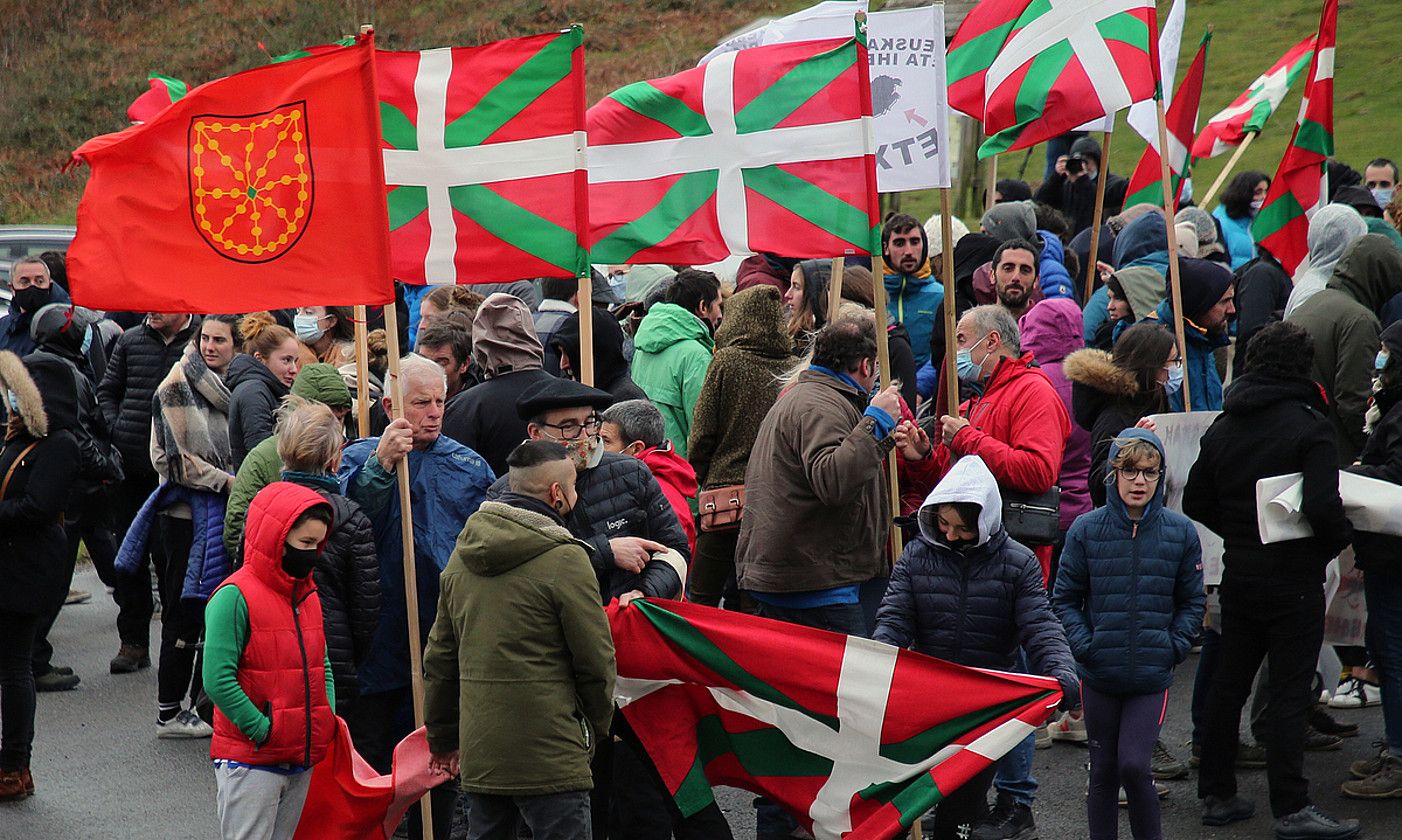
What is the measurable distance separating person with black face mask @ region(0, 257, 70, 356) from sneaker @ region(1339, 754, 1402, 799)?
864cm

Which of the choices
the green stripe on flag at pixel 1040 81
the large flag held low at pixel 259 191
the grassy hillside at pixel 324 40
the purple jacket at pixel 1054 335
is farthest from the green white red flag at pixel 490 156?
the grassy hillside at pixel 324 40

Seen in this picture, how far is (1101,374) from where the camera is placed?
7.35 meters

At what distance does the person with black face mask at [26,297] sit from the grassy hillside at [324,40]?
15464mm

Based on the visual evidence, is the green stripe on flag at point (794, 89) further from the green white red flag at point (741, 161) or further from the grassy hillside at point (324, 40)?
the grassy hillside at point (324, 40)

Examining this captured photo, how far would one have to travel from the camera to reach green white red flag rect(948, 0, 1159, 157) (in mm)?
8070

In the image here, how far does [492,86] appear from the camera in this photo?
21.3 feet

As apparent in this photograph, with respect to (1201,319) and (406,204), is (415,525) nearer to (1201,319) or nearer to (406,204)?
(406,204)

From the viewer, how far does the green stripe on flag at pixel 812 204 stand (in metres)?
6.78

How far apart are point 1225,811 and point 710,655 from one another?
2.57 m

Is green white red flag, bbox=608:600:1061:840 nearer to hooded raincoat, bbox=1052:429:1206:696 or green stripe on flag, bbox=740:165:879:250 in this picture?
hooded raincoat, bbox=1052:429:1206:696

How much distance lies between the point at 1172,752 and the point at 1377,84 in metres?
19.8

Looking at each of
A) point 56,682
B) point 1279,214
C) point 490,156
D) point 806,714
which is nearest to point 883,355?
point 806,714

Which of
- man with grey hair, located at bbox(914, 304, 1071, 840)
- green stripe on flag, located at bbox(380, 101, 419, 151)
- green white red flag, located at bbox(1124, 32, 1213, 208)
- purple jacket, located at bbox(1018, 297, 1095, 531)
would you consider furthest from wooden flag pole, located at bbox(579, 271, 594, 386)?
green white red flag, located at bbox(1124, 32, 1213, 208)

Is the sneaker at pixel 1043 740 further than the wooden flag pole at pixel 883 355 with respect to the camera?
Yes
